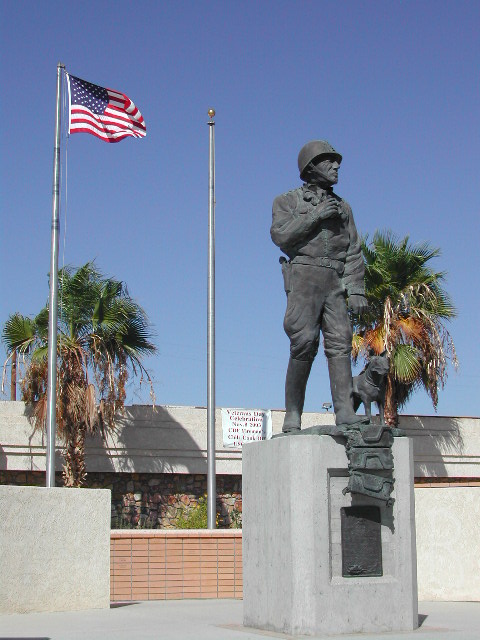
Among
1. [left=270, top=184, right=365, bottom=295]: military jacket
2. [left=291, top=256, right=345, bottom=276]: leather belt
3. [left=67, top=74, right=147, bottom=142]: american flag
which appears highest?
[left=67, top=74, right=147, bottom=142]: american flag

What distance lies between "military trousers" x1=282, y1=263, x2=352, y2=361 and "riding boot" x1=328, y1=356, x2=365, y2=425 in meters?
0.07

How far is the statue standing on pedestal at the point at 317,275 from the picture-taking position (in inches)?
347

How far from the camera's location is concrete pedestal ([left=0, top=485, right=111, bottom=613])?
9.97 m

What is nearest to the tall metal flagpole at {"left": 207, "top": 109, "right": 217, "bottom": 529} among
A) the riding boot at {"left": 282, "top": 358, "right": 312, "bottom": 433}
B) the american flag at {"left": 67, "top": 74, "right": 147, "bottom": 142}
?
the american flag at {"left": 67, "top": 74, "right": 147, "bottom": 142}

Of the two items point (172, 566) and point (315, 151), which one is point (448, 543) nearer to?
point (172, 566)

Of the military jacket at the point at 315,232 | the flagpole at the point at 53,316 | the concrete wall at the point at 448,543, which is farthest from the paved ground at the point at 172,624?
the flagpole at the point at 53,316

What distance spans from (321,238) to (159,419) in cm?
1289

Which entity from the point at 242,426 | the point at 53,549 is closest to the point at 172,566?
the point at 53,549

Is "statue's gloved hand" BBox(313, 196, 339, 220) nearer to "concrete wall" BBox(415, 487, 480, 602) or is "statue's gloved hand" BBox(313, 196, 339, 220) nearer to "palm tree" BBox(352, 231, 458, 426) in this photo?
"concrete wall" BBox(415, 487, 480, 602)

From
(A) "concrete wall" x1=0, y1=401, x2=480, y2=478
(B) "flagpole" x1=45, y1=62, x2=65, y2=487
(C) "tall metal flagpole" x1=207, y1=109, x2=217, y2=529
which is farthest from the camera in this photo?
(A) "concrete wall" x1=0, y1=401, x2=480, y2=478

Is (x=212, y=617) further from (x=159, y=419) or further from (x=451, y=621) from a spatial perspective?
(x=159, y=419)

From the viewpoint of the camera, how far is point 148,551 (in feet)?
43.0

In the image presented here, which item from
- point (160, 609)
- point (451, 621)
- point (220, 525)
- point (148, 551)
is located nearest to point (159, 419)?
point (220, 525)

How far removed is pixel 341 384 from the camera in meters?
8.77
